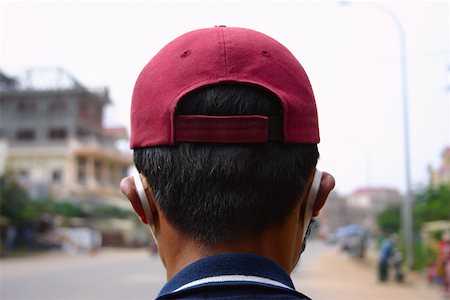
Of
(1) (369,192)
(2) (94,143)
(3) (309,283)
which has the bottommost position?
(1) (369,192)

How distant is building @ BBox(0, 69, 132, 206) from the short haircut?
41.2 m

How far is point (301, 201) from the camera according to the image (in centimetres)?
98

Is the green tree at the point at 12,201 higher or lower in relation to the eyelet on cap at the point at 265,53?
lower

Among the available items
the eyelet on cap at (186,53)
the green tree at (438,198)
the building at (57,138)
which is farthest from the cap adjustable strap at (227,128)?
Answer: the building at (57,138)

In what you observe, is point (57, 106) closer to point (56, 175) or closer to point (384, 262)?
point (56, 175)

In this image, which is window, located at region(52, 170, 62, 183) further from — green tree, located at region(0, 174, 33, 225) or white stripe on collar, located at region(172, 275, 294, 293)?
white stripe on collar, located at region(172, 275, 294, 293)

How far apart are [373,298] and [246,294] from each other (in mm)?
10394

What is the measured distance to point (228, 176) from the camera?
35.7 inches

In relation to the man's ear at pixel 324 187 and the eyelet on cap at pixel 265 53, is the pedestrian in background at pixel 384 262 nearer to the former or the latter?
the man's ear at pixel 324 187

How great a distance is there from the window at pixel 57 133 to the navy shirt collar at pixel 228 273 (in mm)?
44188

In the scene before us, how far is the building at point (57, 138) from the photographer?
42.3 m

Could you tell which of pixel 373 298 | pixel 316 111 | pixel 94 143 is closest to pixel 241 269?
pixel 316 111

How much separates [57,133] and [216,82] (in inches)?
1754

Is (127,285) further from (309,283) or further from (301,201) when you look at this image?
(301,201)
